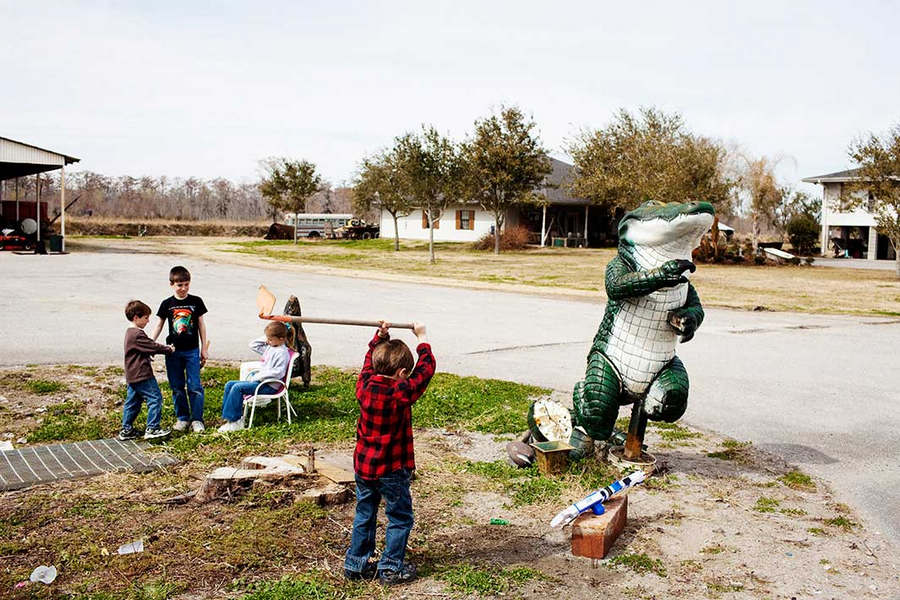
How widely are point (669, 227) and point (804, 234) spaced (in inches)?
1820

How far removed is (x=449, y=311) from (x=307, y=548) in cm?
1224

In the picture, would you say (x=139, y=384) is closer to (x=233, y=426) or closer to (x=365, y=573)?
(x=233, y=426)

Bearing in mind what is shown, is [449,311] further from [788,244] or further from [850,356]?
[788,244]

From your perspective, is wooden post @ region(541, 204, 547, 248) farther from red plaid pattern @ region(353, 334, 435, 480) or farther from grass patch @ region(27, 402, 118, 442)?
red plaid pattern @ region(353, 334, 435, 480)

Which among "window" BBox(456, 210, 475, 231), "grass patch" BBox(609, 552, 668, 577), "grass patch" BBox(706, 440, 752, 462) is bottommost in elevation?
"grass patch" BBox(609, 552, 668, 577)

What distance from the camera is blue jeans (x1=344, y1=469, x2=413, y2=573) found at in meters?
4.20

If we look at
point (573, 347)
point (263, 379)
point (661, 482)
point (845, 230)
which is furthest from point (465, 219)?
point (661, 482)

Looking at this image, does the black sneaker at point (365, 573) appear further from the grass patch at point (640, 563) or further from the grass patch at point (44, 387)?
the grass patch at point (44, 387)

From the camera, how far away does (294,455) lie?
6191 millimetres

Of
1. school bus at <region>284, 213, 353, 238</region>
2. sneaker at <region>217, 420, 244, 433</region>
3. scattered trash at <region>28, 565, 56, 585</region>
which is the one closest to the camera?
scattered trash at <region>28, 565, 56, 585</region>

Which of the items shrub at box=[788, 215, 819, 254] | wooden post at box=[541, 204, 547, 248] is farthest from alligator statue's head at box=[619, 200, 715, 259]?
shrub at box=[788, 215, 819, 254]

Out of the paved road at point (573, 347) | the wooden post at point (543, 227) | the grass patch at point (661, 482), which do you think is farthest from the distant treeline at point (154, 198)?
the grass patch at point (661, 482)

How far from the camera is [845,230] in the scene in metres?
48.9

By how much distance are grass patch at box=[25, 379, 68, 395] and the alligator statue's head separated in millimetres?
6249
